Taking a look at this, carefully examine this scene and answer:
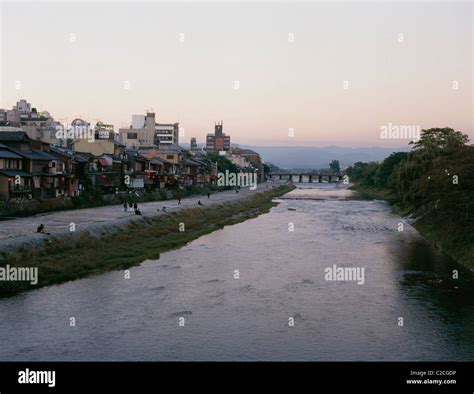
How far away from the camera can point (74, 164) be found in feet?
160

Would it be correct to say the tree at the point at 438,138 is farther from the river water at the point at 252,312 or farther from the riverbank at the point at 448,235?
the river water at the point at 252,312

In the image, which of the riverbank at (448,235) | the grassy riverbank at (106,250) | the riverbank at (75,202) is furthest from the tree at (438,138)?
the riverbank at (75,202)

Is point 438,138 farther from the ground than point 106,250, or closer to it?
farther from the ground

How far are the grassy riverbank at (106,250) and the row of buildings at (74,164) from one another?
9.87 m

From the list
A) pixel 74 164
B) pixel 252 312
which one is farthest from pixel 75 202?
pixel 252 312

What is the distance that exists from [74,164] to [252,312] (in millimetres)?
34530

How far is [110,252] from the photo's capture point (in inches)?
1128

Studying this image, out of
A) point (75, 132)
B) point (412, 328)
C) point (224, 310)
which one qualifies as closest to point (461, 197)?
point (412, 328)

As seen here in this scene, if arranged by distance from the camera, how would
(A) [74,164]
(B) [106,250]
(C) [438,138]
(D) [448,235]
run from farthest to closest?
1. (C) [438,138]
2. (A) [74,164]
3. (D) [448,235]
4. (B) [106,250]

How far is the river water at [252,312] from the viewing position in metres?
14.9

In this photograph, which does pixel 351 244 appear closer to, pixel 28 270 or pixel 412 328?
pixel 412 328

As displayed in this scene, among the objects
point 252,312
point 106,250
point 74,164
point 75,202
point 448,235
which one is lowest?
point 252,312

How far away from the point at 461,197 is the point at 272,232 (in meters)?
15.3

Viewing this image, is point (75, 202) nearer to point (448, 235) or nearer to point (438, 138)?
point (448, 235)
